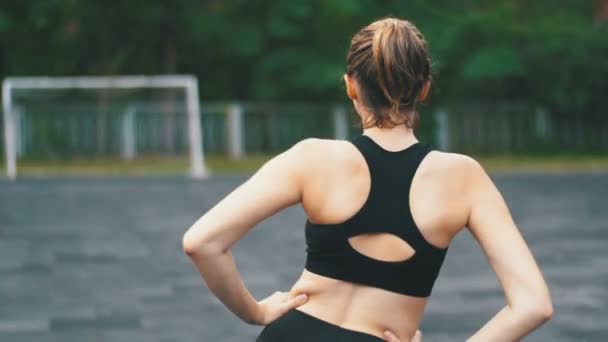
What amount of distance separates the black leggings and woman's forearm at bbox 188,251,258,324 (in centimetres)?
5

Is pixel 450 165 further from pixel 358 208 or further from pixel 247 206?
pixel 247 206

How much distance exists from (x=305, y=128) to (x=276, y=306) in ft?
90.1

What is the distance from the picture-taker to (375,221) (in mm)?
2027

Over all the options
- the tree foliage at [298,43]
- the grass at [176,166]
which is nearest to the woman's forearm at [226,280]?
the grass at [176,166]

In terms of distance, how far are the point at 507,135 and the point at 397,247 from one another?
28111 mm

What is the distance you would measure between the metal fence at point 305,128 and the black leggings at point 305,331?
21639 mm

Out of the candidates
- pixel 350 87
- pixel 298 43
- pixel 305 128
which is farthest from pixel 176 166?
pixel 350 87

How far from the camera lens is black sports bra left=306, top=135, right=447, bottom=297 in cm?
203

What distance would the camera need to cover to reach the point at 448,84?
1231 inches

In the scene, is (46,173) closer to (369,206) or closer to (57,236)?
(57,236)

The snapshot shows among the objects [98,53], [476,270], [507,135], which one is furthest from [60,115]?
[476,270]

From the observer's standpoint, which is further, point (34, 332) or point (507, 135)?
point (507, 135)

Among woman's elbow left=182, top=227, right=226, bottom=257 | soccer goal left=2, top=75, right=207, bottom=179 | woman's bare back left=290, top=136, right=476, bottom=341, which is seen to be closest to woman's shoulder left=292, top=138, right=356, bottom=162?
woman's bare back left=290, top=136, right=476, bottom=341

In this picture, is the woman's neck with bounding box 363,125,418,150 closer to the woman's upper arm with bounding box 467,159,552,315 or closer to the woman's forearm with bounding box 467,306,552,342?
the woman's upper arm with bounding box 467,159,552,315
